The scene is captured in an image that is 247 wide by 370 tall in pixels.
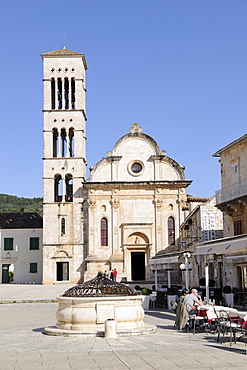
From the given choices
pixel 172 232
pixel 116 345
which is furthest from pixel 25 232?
pixel 116 345

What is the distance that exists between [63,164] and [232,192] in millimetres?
21844

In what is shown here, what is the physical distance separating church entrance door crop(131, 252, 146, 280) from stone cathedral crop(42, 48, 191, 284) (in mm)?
61

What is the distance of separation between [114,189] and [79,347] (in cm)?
3430

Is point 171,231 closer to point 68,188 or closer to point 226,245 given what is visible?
point 68,188

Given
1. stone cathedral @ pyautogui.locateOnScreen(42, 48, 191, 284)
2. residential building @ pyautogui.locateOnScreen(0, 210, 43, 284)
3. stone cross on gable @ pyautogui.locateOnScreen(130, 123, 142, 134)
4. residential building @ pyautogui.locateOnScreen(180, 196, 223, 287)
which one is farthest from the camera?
residential building @ pyautogui.locateOnScreen(0, 210, 43, 284)

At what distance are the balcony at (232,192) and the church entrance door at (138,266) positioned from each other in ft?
58.8

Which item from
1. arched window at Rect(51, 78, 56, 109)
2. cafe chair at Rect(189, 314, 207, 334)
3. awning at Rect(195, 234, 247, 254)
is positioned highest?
arched window at Rect(51, 78, 56, 109)

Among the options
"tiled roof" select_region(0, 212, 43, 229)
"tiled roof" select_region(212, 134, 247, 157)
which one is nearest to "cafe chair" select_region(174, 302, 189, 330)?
"tiled roof" select_region(212, 134, 247, 157)

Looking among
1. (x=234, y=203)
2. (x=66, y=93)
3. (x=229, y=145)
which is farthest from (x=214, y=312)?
(x=66, y=93)

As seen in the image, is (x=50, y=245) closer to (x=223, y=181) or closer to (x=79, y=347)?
(x=223, y=181)

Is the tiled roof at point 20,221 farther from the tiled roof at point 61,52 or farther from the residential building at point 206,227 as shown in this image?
the residential building at point 206,227

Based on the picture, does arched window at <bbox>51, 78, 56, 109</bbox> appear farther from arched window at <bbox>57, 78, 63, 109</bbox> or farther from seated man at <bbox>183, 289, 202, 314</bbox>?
seated man at <bbox>183, 289, 202, 314</bbox>

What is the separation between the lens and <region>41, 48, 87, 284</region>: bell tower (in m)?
45.2

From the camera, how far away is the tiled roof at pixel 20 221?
168 feet
